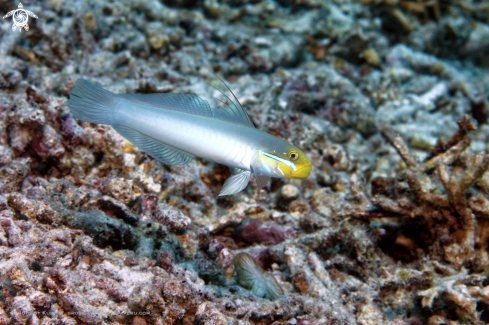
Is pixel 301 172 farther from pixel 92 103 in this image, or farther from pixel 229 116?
pixel 92 103

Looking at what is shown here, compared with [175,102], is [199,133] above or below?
below

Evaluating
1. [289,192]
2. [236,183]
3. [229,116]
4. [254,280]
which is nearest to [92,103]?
[229,116]

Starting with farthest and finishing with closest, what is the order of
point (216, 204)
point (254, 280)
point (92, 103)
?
point (216, 204) → point (254, 280) → point (92, 103)

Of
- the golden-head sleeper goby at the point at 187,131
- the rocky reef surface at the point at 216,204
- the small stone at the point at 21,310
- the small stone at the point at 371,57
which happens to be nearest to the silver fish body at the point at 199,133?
the golden-head sleeper goby at the point at 187,131

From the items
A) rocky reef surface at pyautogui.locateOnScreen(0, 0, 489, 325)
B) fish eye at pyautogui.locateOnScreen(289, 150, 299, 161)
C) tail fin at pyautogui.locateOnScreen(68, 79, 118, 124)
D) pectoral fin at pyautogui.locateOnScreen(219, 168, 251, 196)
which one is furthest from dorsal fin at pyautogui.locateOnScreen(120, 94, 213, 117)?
rocky reef surface at pyautogui.locateOnScreen(0, 0, 489, 325)

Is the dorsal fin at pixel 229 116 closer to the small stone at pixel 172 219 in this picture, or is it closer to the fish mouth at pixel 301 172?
the fish mouth at pixel 301 172

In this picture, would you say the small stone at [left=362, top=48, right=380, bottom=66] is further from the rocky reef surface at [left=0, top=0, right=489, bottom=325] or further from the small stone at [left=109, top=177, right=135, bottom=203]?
the small stone at [left=109, top=177, right=135, bottom=203]
